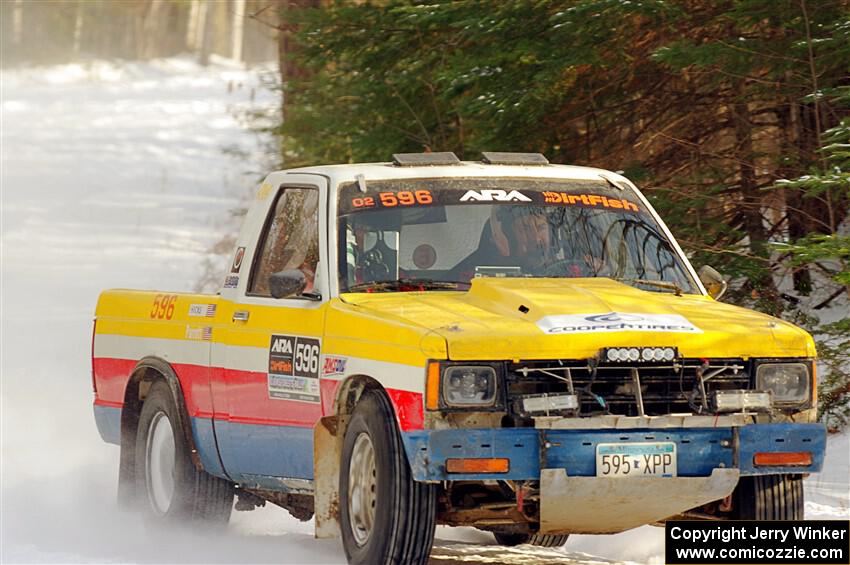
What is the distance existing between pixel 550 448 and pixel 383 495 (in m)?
0.69

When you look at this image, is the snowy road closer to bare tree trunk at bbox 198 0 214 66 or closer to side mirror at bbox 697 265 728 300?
bare tree trunk at bbox 198 0 214 66

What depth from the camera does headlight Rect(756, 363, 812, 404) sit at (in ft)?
23.9

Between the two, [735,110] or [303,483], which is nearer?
[303,483]

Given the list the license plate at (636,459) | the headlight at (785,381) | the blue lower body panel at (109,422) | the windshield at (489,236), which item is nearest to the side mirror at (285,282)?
the windshield at (489,236)

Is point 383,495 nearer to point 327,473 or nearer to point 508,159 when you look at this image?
point 327,473

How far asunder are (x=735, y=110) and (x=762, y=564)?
701 centimetres

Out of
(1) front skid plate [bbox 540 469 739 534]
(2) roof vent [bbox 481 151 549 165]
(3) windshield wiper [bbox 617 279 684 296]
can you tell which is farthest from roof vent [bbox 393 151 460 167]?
(1) front skid plate [bbox 540 469 739 534]

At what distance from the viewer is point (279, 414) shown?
8359 millimetres

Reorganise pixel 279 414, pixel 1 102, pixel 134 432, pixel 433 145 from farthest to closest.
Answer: pixel 1 102, pixel 433 145, pixel 134 432, pixel 279 414

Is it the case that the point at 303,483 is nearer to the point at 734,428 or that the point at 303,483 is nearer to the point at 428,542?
the point at 428,542

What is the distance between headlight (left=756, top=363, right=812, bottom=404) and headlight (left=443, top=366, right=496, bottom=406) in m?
1.11

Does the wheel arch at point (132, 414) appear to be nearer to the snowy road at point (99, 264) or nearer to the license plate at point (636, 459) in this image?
the snowy road at point (99, 264)

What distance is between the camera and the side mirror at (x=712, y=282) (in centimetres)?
844

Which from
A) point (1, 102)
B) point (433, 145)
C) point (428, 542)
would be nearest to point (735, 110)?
point (433, 145)
